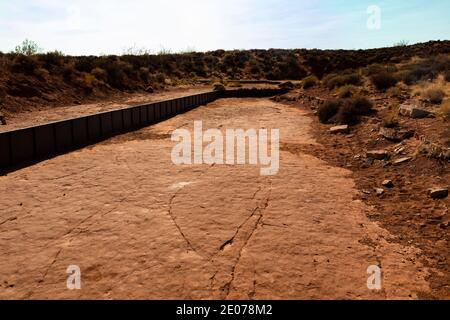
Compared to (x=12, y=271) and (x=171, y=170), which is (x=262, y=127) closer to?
(x=171, y=170)

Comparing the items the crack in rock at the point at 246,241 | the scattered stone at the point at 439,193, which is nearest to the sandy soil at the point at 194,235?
the crack in rock at the point at 246,241

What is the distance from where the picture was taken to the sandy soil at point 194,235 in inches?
153

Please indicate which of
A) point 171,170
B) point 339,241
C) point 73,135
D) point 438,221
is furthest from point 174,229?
point 73,135

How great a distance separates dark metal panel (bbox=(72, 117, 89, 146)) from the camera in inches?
411

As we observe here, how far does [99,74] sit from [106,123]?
13.6m

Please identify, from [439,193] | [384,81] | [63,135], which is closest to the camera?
Answer: [439,193]

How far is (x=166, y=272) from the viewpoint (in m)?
4.11

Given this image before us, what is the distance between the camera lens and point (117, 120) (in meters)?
12.6

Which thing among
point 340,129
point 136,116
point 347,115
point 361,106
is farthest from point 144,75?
point 340,129

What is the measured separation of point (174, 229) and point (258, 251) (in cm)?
124

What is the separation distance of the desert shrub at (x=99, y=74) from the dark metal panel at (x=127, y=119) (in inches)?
485

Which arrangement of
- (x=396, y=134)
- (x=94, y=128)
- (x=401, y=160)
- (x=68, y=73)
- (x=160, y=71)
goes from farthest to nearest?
(x=160, y=71)
(x=68, y=73)
(x=94, y=128)
(x=396, y=134)
(x=401, y=160)

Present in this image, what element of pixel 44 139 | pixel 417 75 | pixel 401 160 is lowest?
pixel 401 160

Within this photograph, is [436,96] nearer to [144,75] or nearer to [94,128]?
[94,128]
